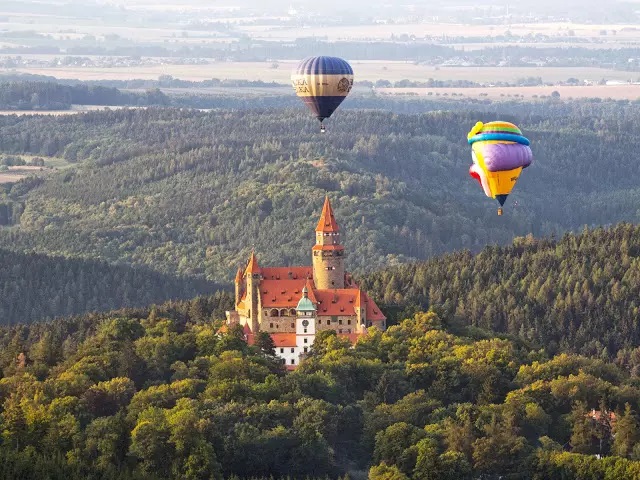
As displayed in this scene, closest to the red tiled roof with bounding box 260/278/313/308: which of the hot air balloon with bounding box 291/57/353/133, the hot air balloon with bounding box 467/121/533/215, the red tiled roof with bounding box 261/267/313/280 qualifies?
the red tiled roof with bounding box 261/267/313/280

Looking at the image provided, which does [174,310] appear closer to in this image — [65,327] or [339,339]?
[65,327]

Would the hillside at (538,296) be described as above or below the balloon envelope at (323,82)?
below

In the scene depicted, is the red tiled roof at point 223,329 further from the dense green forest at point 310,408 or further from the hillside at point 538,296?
the hillside at point 538,296

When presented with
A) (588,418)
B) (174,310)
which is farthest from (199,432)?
(174,310)

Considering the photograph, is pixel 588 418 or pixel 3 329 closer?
pixel 588 418

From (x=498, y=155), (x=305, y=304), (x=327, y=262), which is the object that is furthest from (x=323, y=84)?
(x=498, y=155)

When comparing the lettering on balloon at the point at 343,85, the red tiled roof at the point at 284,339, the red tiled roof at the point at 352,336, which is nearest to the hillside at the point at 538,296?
the red tiled roof at the point at 352,336

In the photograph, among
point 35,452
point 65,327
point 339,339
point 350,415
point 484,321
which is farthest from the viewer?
point 484,321
